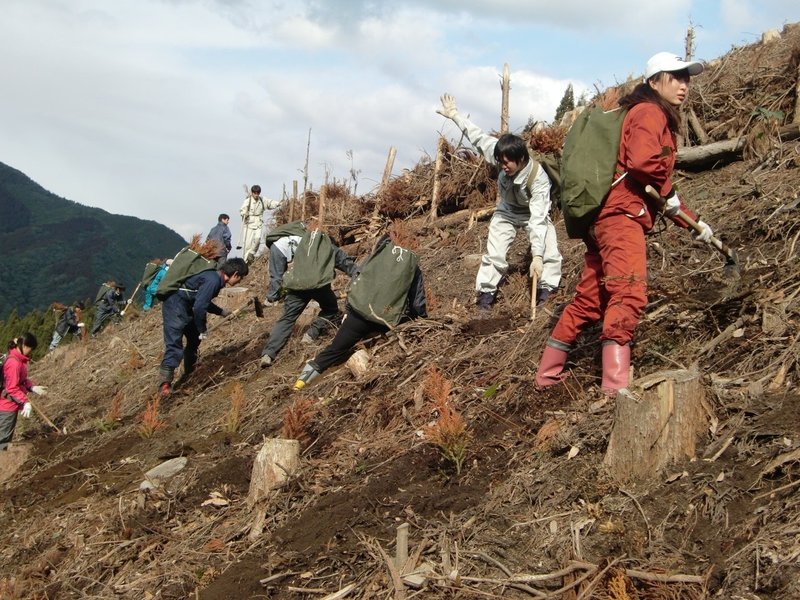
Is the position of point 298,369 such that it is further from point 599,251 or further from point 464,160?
point 464,160

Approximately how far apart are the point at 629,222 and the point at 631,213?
0.18 ft

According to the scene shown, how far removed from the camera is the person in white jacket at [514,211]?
666cm

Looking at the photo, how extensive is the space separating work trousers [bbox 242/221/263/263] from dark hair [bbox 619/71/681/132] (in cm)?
1314

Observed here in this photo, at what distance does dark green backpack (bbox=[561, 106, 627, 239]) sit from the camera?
4258mm

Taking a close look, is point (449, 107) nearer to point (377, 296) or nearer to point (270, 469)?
point (377, 296)

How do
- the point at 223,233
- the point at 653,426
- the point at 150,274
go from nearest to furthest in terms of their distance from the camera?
1. the point at 653,426
2. the point at 150,274
3. the point at 223,233

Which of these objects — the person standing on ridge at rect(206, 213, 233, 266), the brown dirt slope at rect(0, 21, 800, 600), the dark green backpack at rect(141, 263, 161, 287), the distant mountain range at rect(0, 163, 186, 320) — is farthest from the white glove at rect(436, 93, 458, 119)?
the distant mountain range at rect(0, 163, 186, 320)

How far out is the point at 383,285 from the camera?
6.93m

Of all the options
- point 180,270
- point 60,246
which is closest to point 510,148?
point 180,270

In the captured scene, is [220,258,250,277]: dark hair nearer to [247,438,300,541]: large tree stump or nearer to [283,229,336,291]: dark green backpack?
[283,229,336,291]: dark green backpack

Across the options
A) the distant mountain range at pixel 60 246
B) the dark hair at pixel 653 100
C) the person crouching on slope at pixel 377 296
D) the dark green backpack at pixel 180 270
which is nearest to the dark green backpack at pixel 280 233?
the dark green backpack at pixel 180 270

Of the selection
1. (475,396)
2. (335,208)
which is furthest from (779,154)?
(335,208)

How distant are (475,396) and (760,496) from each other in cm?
234

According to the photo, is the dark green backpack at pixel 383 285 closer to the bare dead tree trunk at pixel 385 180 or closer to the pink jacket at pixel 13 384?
the pink jacket at pixel 13 384
